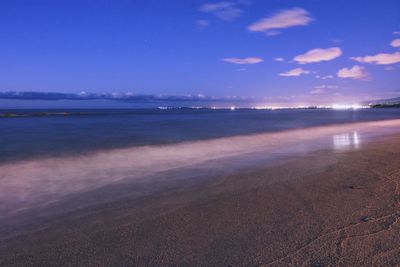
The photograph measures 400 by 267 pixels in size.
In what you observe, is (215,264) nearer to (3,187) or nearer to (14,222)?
(14,222)

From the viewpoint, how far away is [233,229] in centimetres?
526

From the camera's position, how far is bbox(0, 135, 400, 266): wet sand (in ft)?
14.2

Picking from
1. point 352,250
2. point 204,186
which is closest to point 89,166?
point 204,186

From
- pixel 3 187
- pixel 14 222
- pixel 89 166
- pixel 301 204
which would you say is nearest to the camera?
pixel 14 222

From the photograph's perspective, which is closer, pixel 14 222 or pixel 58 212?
pixel 14 222

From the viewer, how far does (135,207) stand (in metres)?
6.69

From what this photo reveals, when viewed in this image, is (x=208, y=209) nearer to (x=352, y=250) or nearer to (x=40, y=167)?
(x=352, y=250)

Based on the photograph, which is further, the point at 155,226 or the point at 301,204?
the point at 301,204

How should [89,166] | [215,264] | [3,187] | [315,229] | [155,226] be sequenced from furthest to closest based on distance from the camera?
[89,166], [3,187], [155,226], [315,229], [215,264]

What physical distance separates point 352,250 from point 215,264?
1.80 meters

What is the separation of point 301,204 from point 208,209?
181 cm

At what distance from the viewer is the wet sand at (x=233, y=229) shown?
4332mm

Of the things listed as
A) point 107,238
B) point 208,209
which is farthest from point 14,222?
point 208,209

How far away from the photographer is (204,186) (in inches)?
328
